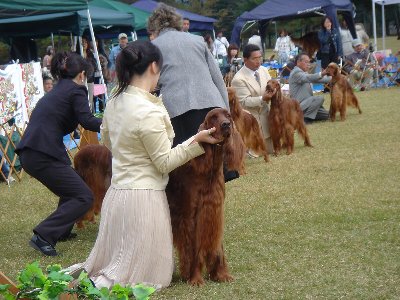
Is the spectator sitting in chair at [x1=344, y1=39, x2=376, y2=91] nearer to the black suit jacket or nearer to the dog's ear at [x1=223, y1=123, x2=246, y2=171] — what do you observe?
the black suit jacket

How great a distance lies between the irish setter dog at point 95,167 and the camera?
615cm

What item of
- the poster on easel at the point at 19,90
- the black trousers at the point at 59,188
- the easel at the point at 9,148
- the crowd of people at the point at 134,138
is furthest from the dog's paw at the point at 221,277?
the poster on easel at the point at 19,90

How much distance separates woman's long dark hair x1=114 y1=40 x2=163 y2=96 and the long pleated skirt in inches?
27.8

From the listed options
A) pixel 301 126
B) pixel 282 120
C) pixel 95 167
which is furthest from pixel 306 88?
pixel 95 167

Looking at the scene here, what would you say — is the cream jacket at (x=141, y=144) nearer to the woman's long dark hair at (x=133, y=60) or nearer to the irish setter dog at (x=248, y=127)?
the woman's long dark hair at (x=133, y=60)

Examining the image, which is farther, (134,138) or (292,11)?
(292,11)

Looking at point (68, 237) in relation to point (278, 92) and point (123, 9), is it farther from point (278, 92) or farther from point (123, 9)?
point (123, 9)

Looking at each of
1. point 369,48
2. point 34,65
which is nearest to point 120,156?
point 34,65

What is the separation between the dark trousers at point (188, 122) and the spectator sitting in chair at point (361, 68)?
15.4 meters

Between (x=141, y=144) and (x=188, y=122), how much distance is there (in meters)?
1.00

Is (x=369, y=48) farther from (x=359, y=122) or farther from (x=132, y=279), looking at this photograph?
(x=132, y=279)

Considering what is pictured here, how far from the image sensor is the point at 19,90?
11.7m

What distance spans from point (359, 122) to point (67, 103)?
8728 mm

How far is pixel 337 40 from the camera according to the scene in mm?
20281
